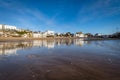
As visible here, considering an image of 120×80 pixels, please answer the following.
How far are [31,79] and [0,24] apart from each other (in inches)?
6006

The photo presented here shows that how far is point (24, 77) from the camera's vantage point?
5969mm

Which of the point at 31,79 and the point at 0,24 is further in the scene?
the point at 0,24

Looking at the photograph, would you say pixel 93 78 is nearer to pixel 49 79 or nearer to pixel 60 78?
pixel 60 78

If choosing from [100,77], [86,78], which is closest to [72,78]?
[86,78]

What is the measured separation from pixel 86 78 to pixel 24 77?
361cm

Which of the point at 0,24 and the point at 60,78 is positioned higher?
the point at 0,24

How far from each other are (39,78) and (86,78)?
269 cm

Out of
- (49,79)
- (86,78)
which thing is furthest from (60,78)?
(86,78)

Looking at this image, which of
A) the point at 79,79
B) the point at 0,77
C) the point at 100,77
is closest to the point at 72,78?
the point at 79,79

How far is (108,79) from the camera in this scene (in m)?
5.70

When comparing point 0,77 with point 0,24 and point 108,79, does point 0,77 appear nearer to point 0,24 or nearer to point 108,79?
→ point 108,79

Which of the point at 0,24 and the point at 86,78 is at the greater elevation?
the point at 0,24

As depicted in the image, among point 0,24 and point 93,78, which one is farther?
point 0,24

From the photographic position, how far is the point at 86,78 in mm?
5789
